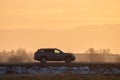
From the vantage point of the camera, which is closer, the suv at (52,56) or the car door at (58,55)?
the suv at (52,56)

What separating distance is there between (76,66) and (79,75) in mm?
6486

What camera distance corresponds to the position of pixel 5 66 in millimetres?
53188

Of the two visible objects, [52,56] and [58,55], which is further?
[52,56]

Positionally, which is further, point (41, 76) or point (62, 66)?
point (62, 66)

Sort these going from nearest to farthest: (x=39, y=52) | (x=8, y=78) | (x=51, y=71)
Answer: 1. (x=8, y=78)
2. (x=51, y=71)
3. (x=39, y=52)

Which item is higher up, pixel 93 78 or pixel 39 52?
pixel 39 52

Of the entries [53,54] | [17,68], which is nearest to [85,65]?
[17,68]

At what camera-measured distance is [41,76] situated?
46.7m

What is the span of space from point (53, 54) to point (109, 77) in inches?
791

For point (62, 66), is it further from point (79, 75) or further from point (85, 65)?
point (79, 75)

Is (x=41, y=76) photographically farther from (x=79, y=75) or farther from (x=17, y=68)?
(x=17, y=68)

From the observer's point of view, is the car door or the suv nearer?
the suv

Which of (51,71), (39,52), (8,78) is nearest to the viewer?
(8,78)

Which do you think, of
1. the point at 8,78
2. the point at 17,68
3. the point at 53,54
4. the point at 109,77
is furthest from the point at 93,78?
the point at 53,54
